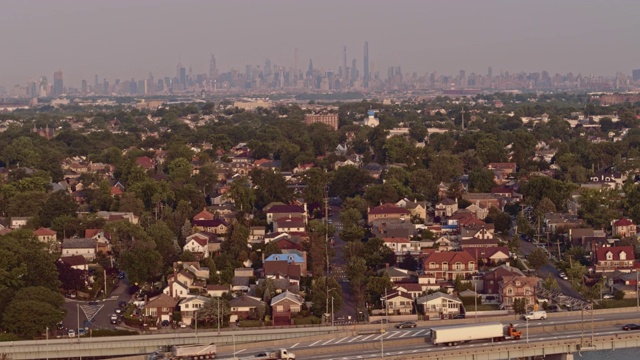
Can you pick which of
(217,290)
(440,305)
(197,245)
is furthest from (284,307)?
(197,245)

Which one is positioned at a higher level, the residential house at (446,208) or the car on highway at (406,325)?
the residential house at (446,208)

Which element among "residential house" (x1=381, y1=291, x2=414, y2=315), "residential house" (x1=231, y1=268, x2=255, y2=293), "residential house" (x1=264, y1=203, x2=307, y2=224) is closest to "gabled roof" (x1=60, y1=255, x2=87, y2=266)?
"residential house" (x1=231, y1=268, x2=255, y2=293)

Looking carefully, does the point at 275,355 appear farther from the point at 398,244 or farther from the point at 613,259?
the point at 613,259

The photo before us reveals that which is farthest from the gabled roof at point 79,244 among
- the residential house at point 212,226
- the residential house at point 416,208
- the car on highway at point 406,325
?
the car on highway at point 406,325

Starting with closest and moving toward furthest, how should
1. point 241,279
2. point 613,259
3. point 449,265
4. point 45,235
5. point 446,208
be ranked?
point 241,279 < point 449,265 < point 613,259 < point 45,235 < point 446,208

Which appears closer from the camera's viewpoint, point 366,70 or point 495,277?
point 495,277

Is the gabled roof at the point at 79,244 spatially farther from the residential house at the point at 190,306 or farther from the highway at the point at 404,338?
the highway at the point at 404,338

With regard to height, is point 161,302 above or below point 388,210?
below
